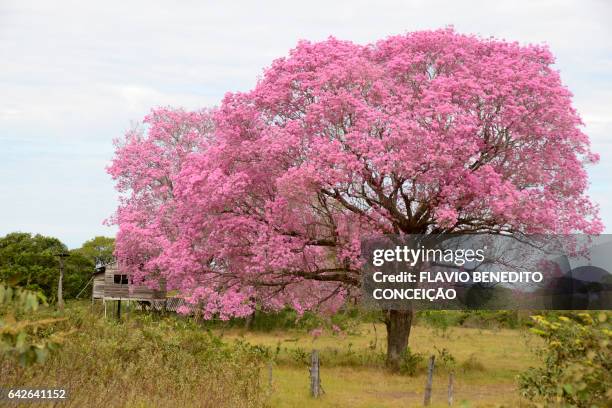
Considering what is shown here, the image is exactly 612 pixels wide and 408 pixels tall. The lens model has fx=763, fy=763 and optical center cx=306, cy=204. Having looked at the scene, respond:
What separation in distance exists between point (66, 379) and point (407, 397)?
486 inches

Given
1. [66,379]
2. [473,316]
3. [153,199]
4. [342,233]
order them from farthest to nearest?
[473,316], [153,199], [342,233], [66,379]

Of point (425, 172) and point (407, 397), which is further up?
point (425, 172)

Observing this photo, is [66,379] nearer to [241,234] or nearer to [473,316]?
[241,234]

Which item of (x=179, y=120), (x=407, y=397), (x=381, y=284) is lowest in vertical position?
(x=407, y=397)

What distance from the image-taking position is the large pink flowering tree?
992 inches

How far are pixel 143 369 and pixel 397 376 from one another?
1389cm


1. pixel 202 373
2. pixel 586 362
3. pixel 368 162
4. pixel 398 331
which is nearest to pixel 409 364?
pixel 398 331

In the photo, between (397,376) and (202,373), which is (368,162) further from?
(202,373)

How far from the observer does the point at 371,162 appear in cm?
2519

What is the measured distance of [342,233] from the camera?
88.8ft

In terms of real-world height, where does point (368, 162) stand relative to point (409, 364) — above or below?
above

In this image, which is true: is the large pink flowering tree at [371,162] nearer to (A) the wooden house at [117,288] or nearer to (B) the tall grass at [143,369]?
(B) the tall grass at [143,369]

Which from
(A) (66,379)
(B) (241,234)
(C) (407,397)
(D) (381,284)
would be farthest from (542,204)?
(A) (66,379)

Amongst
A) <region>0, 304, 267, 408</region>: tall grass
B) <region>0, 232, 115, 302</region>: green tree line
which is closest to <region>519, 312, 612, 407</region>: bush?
Result: <region>0, 304, 267, 408</region>: tall grass
